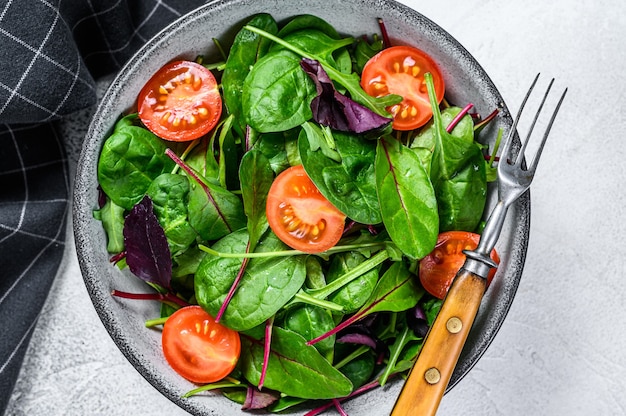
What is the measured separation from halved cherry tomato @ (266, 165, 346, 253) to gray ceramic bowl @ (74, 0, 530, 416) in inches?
9.8

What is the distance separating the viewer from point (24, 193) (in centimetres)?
138

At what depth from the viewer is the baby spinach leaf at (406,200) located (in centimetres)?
102

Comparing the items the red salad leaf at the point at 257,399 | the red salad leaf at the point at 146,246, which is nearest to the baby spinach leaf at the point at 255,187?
the red salad leaf at the point at 146,246

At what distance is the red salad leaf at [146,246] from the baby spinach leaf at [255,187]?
0.12m

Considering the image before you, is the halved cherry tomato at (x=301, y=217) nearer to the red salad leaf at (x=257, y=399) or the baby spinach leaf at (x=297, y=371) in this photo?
the baby spinach leaf at (x=297, y=371)

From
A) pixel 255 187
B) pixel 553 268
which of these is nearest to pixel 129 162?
pixel 255 187

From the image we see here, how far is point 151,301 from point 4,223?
36 centimetres

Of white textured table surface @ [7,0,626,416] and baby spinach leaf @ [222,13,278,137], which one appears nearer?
baby spinach leaf @ [222,13,278,137]

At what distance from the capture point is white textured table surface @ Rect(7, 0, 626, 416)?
1.36 meters

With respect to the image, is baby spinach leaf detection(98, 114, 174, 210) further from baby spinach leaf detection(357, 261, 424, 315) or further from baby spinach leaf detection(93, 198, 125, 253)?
baby spinach leaf detection(357, 261, 424, 315)

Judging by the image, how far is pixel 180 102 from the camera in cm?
112

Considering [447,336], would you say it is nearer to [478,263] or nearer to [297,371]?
[478,263]

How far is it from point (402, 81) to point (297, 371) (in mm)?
447

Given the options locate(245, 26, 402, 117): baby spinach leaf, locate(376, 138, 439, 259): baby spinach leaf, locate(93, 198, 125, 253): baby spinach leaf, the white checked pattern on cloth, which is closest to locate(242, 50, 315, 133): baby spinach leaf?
locate(245, 26, 402, 117): baby spinach leaf
